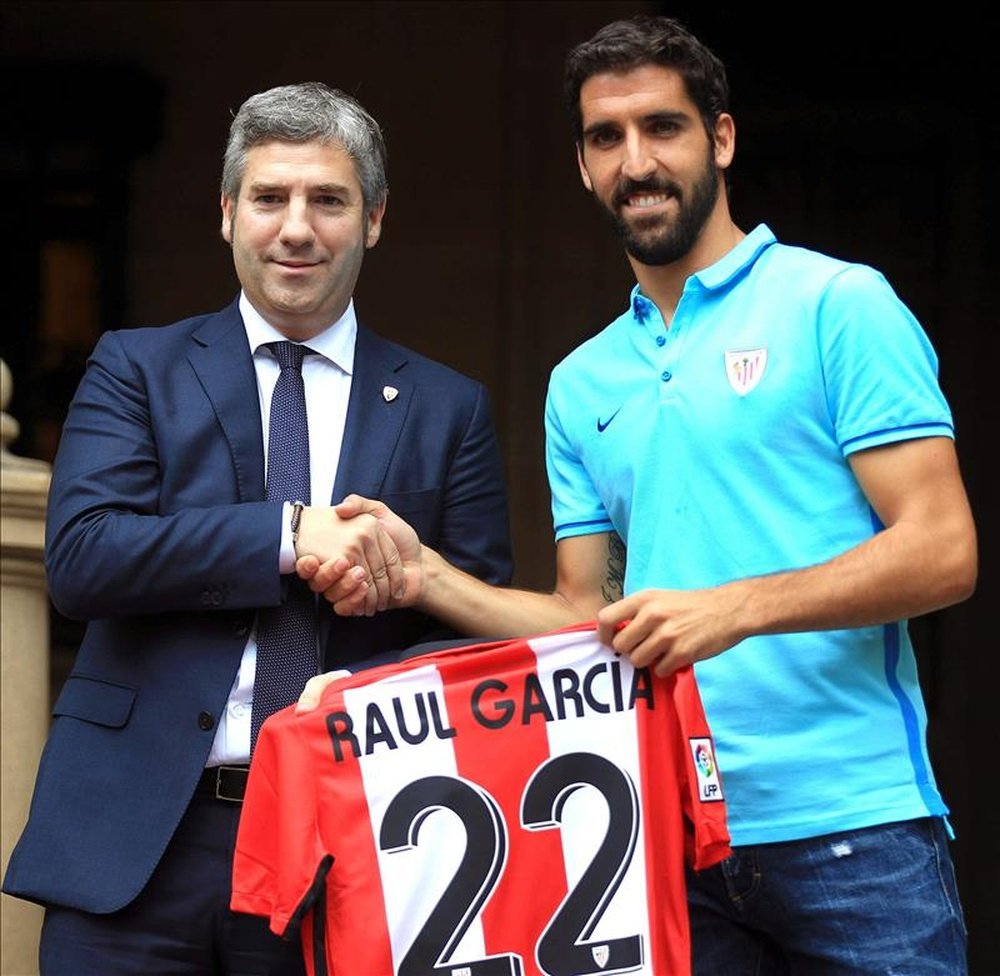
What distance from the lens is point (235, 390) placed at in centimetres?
296

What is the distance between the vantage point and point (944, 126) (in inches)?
263

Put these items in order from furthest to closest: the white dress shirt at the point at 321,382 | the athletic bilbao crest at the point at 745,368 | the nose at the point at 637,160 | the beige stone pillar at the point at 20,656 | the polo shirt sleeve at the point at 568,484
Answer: the beige stone pillar at the point at 20,656, the polo shirt sleeve at the point at 568,484, the white dress shirt at the point at 321,382, the nose at the point at 637,160, the athletic bilbao crest at the point at 745,368

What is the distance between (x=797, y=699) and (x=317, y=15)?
4.83 metres

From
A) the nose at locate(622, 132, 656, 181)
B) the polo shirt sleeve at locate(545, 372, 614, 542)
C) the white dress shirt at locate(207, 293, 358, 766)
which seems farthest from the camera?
the polo shirt sleeve at locate(545, 372, 614, 542)

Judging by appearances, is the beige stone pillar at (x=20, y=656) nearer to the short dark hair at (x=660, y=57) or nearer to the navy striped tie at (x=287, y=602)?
the navy striped tie at (x=287, y=602)

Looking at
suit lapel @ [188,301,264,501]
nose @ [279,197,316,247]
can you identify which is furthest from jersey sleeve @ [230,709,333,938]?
nose @ [279,197,316,247]

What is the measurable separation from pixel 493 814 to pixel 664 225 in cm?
88

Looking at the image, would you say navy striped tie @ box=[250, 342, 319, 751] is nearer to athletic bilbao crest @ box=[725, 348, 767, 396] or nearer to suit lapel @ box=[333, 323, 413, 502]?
suit lapel @ box=[333, 323, 413, 502]

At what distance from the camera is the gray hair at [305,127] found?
2.96 metres

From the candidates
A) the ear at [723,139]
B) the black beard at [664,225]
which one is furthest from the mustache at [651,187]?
the ear at [723,139]

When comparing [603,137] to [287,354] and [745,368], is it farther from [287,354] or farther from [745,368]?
[287,354]

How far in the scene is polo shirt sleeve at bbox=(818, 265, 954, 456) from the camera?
2.66 metres

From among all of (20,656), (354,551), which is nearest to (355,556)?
(354,551)

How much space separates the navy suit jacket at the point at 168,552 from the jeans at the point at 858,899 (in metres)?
0.64
